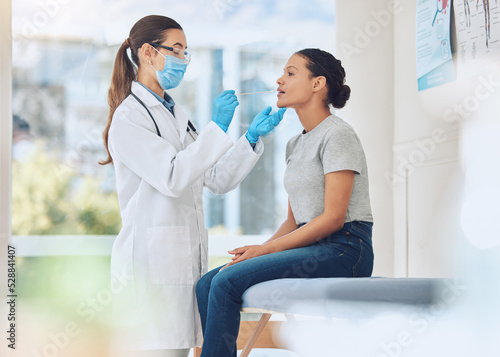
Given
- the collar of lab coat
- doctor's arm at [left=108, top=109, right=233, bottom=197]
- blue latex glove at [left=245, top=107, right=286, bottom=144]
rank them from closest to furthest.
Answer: doctor's arm at [left=108, top=109, right=233, bottom=197] < the collar of lab coat < blue latex glove at [left=245, top=107, right=286, bottom=144]

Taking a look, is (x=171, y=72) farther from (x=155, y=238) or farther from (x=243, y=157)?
(x=155, y=238)

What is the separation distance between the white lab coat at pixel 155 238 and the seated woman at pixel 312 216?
0.07m

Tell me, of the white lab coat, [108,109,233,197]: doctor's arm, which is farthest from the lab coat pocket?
[108,109,233,197]: doctor's arm

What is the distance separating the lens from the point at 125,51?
A: 173 cm

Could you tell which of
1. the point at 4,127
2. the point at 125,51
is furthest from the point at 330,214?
the point at 4,127

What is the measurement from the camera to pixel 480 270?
44.5 inches

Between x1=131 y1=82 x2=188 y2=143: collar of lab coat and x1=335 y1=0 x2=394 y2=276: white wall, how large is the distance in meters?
1.16

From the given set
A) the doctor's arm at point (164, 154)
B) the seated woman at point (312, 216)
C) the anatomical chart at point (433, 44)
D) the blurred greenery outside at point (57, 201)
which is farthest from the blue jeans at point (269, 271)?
the blurred greenery outside at point (57, 201)

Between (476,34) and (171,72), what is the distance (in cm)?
106

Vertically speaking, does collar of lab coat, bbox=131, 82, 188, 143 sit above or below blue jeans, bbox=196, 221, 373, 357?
above

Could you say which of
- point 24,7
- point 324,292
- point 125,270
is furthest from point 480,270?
point 24,7

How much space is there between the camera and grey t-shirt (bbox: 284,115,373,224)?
4.94 ft

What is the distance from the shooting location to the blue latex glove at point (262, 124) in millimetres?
1758

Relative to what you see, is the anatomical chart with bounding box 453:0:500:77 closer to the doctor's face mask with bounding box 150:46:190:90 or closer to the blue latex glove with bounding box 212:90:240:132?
the blue latex glove with bounding box 212:90:240:132
